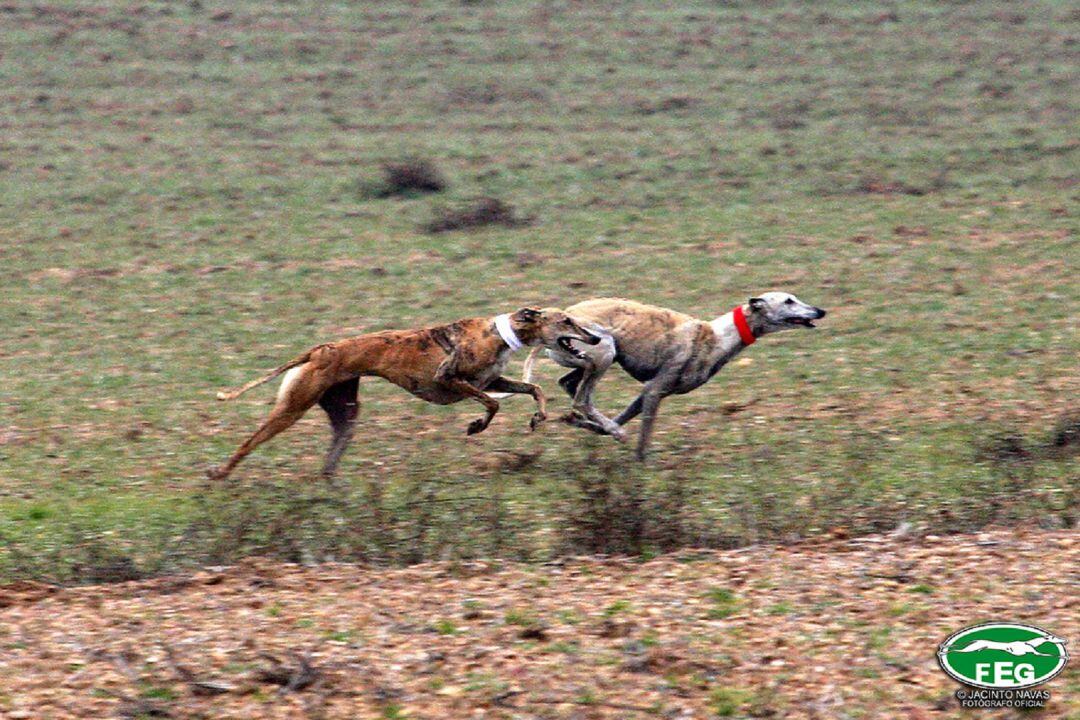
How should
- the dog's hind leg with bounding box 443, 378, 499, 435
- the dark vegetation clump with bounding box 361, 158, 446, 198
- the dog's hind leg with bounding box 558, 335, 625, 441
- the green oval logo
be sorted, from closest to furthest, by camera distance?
the green oval logo < the dog's hind leg with bounding box 443, 378, 499, 435 < the dog's hind leg with bounding box 558, 335, 625, 441 < the dark vegetation clump with bounding box 361, 158, 446, 198

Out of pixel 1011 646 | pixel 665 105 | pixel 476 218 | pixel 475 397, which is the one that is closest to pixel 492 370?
pixel 475 397

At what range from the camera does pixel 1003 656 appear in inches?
282

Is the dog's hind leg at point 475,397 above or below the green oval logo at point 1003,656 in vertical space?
above

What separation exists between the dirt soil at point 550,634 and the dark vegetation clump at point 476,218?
33.0ft

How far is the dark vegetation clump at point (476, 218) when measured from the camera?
18469mm

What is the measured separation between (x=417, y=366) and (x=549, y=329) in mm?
927

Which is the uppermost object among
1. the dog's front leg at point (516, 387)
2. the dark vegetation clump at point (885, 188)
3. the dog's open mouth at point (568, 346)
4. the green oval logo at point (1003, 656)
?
the dog's open mouth at point (568, 346)

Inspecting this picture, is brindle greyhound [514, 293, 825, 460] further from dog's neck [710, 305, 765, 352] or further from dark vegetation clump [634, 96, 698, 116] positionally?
dark vegetation clump [634, 96, 698, 116]

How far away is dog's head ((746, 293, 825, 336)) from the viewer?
11.6m

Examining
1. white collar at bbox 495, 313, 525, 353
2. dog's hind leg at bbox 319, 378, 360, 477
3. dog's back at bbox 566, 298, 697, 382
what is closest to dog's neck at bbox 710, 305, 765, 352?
dog's back at bbox 566, 298, 697, 382

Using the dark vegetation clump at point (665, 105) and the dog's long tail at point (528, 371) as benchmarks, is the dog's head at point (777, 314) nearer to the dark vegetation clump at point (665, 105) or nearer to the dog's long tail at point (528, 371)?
the dog's long tail at point (528, 371)

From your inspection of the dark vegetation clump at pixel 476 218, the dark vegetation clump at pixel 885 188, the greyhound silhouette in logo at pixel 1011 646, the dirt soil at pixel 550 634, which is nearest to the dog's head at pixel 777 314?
the dirt soil at pixel 550 634

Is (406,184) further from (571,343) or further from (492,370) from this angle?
(492,370)

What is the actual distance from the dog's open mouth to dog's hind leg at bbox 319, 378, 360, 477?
1386mm
